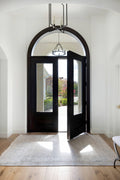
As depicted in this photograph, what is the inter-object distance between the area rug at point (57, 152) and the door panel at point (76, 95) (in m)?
0.32

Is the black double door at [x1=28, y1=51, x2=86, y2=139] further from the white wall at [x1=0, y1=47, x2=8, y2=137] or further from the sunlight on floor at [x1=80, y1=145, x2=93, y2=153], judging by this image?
the sunlight on floor at [x1=80, y1=145, x2=93, y2=153]

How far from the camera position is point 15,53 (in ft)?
14.7

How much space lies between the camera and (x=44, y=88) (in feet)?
15.3

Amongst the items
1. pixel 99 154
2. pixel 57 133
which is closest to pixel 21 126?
pixel 57 133

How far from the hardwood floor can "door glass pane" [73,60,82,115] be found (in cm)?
187

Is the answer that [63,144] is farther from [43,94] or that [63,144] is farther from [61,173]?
[43,94]

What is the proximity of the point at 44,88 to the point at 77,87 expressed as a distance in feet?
3.37

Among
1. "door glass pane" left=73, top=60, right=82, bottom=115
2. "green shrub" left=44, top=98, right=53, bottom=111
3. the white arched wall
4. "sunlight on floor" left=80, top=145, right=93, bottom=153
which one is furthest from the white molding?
"sunlight on floor" left=80, top=145, right=93, bottom=153

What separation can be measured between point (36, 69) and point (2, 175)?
3033 mm

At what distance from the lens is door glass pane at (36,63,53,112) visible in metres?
4.66

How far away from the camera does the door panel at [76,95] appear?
3991 millimetres

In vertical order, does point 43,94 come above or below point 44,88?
below

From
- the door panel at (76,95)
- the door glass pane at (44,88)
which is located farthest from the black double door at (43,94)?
the door panel at (76,95)

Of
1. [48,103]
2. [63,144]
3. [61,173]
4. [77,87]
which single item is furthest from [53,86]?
[61,173]
